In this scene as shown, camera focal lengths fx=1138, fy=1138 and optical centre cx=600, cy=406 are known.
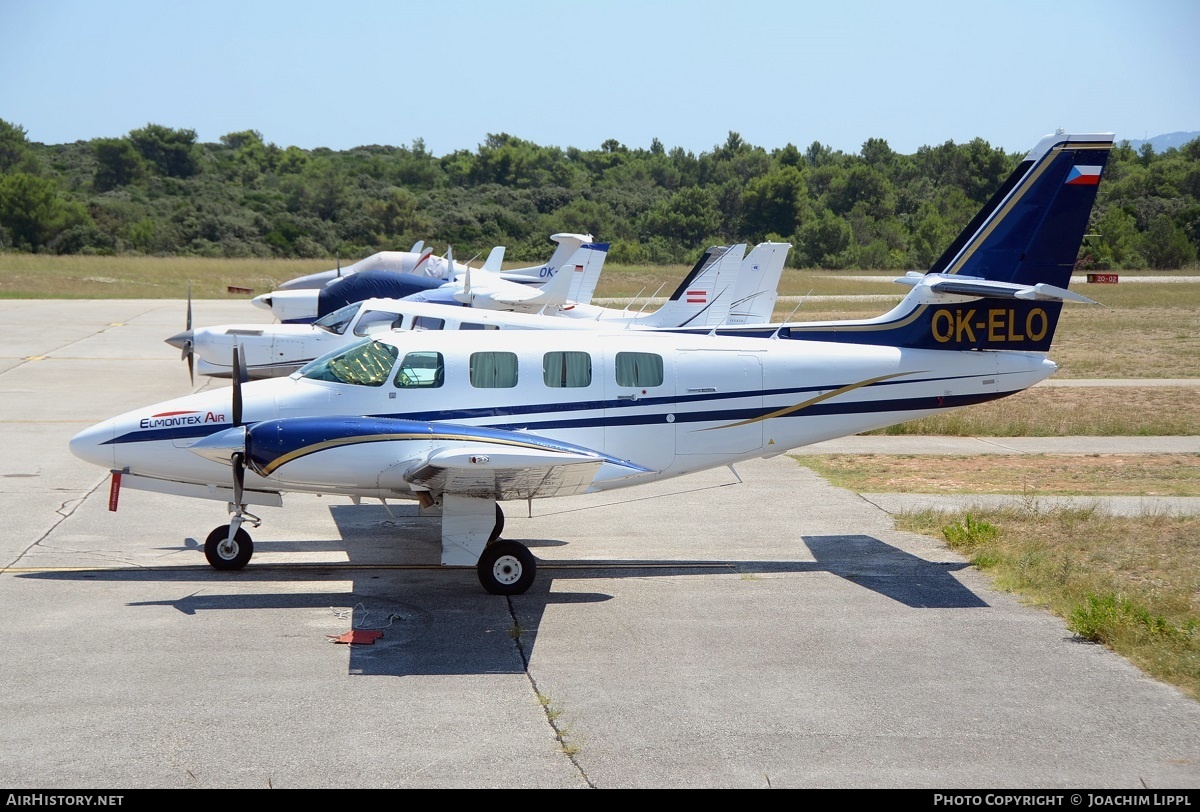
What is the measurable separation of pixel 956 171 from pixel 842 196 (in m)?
9.85

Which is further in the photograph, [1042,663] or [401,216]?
[401,216]

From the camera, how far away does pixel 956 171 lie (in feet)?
307

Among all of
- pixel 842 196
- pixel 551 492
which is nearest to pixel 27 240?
pixel 842 196

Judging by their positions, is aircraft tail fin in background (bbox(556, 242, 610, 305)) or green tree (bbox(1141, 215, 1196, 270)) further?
green tree (bbox(1141, 215, 1196, 270))

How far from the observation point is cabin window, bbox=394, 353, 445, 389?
11.5 m

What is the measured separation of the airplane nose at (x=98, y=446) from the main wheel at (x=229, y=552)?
1.25 metres

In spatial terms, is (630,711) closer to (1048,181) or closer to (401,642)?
(401,642)

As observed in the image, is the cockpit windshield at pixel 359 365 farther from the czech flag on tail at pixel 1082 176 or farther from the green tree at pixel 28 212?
the green tree at pixel 28 212

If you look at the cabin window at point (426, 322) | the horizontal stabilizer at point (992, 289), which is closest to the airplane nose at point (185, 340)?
the cabin window at point (426, 322)

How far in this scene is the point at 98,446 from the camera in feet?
36.2

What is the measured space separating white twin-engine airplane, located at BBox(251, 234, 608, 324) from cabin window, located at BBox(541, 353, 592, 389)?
14815 millimetres

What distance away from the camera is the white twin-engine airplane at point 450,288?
2625cm

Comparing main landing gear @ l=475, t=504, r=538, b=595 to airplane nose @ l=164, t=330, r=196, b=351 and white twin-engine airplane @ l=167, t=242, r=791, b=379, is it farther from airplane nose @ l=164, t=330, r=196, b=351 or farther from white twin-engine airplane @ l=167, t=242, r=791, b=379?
airplane nose @ l=164, t=330, r=196, b=351

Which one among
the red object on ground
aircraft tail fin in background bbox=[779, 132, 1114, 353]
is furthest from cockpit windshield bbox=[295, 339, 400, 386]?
aircraft tail fin in background bbox=[779, 132, 1114, 353]
